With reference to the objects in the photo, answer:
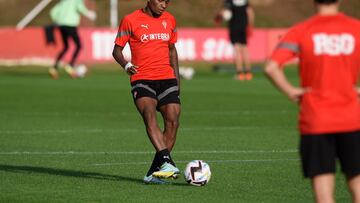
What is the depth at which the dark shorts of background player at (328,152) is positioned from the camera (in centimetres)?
822

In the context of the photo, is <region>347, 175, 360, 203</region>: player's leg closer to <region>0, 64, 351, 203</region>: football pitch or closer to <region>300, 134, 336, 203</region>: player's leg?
<region>300, 134, 336, 203</region>: player's leg

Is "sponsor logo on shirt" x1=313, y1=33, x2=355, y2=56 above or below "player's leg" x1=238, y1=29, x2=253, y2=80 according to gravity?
above

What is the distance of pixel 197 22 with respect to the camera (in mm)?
51594

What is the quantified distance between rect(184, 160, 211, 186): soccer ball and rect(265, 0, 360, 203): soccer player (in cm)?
376

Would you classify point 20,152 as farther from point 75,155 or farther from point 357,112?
point 357,112

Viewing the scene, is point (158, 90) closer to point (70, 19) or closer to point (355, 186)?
point (355, 186)

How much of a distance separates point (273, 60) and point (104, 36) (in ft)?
Answer: 104

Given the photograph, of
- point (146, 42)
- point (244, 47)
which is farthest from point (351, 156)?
point (244, 47)

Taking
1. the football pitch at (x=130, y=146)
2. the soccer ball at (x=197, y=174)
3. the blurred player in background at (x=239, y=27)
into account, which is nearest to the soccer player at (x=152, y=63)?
the soccer ball at (x=197, y=174)

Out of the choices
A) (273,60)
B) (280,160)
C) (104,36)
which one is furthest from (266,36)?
(273,60)

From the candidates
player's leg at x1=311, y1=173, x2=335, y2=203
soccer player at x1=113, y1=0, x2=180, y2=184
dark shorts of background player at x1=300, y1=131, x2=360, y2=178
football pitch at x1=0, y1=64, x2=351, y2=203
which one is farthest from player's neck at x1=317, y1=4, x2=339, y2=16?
soccer player at x1=113, y1=0, x2=180, y2=184

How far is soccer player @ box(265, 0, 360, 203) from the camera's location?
819 centimetres

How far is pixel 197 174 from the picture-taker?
473 inches

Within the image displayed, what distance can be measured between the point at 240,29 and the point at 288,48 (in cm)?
2417
